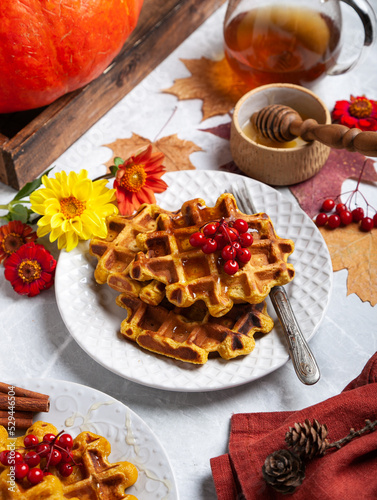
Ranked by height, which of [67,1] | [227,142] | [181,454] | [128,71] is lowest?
[181,454]

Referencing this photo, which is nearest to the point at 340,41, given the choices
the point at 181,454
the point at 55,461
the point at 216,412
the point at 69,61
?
the point at 69,61

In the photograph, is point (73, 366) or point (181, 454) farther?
point (73, 366)

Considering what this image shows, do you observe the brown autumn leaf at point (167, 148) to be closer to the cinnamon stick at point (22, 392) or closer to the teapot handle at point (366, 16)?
the teapot handle at point (366, 16)

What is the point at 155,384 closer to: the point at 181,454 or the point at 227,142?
the point at 181,454

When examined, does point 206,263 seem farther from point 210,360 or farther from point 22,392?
point 22,392

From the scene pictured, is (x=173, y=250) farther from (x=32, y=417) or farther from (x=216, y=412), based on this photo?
(x=32, y=417)

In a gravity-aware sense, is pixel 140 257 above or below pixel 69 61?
below

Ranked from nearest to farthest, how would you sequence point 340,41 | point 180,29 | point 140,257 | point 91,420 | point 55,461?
point 55,461 < point 91,420 < point 140,257 < point 340,41 < point 180,29

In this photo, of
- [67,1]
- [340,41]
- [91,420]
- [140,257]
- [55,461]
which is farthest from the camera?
[340,41]
